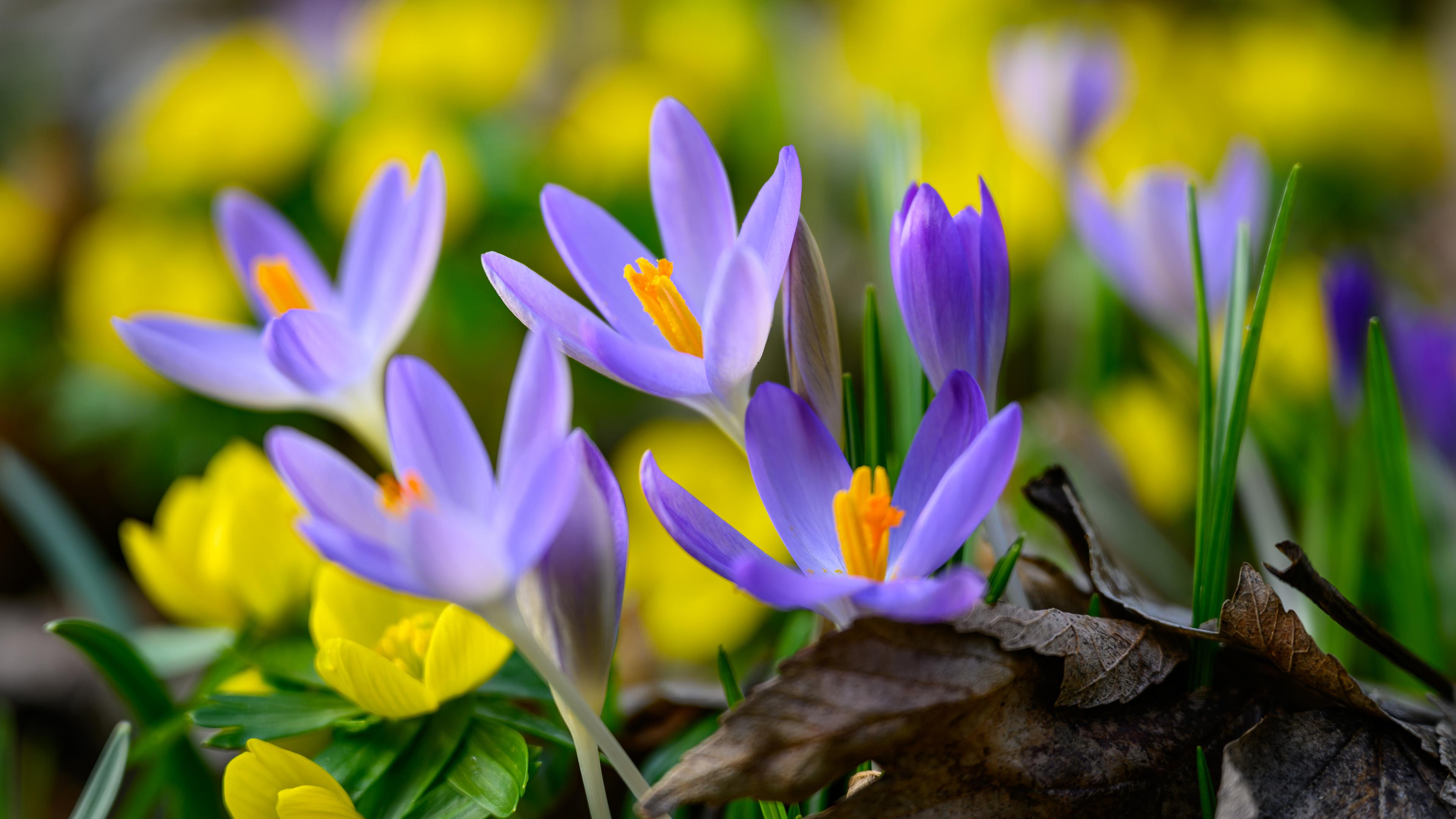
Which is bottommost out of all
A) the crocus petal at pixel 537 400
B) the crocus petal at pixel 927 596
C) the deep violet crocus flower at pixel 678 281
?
the crocus petal at pixel 927 596

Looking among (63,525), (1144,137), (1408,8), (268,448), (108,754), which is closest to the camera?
(268,448)

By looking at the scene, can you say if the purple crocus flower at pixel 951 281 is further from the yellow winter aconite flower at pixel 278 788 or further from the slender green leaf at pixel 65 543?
the slender green leaf at pixel 65 543

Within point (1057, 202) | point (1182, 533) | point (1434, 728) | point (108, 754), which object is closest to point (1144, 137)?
point (1057, 202)

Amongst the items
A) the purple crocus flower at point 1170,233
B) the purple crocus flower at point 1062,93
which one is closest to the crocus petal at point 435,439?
the purple crocus flower at point 1170,233

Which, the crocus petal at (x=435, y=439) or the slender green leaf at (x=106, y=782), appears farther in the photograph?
the slender green leaf at (x=106, y=782)

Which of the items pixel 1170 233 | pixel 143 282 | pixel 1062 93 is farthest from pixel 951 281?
pixel 143 282

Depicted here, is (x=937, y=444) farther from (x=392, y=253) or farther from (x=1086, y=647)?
(x=392, y=253)

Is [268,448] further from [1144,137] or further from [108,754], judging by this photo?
[1144,137]
